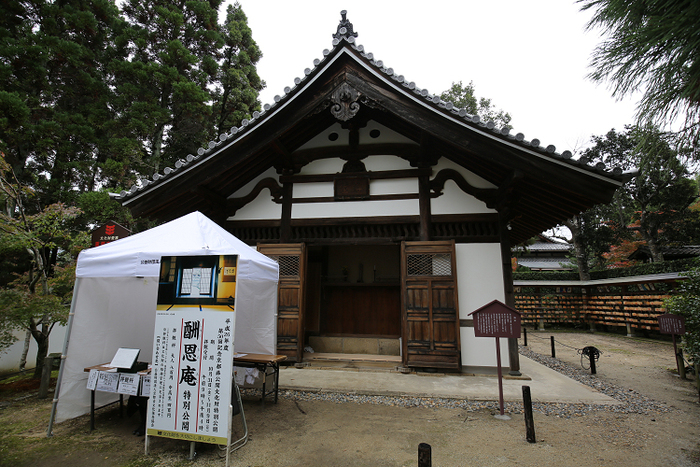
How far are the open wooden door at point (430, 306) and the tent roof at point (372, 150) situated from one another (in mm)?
1676

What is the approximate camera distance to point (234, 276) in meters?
3.28

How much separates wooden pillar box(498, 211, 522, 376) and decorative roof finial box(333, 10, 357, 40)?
15.0 ft

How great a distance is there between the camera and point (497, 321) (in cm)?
457

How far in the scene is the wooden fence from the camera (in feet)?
42.7

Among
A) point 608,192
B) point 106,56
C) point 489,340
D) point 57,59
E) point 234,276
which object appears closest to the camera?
point 234,276

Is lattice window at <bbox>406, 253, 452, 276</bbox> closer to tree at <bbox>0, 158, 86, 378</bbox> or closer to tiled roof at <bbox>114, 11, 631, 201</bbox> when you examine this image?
tiled roof at <bbox>114, 11, 631, 201</bbox>

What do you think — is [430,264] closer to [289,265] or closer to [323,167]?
[289,265]

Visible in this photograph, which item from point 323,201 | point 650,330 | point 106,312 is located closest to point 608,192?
point 323,201

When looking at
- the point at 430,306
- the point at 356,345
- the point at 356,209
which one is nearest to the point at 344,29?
the point at 356,209

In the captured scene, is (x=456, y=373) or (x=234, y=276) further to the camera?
(x=456, y=373)

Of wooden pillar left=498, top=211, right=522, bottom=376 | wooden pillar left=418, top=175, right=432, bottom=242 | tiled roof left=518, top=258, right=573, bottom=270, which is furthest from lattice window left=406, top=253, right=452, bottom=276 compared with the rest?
tiled roof left=518, top=258, right=573, bottom=270

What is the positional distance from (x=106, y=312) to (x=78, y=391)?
1002 millimetres

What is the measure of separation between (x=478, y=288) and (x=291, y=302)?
388 cm

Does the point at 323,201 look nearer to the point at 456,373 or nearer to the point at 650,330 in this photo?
the point at 456,373
